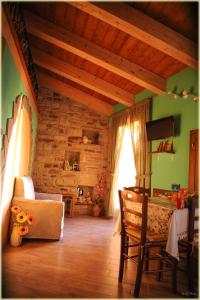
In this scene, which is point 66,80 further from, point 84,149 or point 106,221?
point 106,221

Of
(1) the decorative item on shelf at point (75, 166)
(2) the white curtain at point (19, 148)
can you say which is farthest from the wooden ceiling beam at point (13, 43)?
(1) the decorative item on shelf at point (75, 166)

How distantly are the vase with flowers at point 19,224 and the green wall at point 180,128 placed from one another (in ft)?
7.76

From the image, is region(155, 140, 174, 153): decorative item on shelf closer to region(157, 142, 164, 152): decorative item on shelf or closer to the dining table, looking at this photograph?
region(157, 142, 164, 152): decorative item on shelf

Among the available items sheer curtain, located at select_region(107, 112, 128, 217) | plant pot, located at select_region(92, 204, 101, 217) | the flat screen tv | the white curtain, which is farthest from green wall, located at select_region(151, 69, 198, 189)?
the white curtain

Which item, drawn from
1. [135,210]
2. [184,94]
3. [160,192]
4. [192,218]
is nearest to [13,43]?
[135,210]

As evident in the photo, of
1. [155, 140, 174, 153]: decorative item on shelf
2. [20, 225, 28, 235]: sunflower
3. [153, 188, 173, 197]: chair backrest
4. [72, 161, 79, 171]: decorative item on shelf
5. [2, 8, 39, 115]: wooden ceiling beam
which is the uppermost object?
[2, 8, 39, 115]: wooden ceiling beam

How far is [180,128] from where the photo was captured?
4.01 m

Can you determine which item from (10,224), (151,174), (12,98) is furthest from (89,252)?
(12,98)

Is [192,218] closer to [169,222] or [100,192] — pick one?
[169,222]

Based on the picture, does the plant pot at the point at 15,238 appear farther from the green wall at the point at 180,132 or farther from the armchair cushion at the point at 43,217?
the green wall at the point at 180,132

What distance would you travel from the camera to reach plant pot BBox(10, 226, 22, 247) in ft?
11.2

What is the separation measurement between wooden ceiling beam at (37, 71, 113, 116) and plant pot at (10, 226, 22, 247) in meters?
3.93

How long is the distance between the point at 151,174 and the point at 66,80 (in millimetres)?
3214

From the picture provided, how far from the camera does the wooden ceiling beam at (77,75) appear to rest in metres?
5.00
